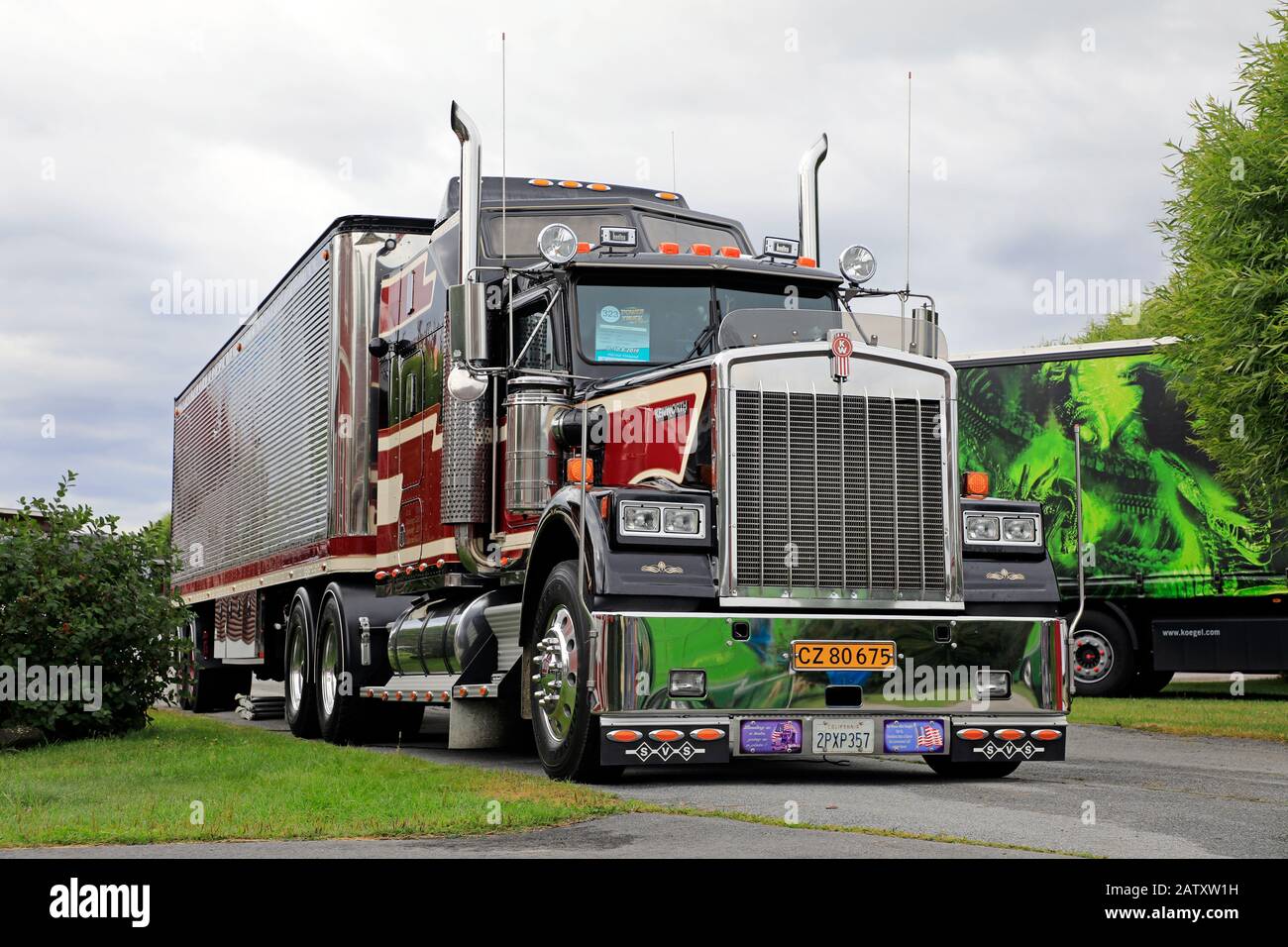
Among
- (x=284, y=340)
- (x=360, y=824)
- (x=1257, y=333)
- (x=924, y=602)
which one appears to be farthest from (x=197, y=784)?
(x=1257, y=333)

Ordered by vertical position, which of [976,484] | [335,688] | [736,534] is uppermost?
[976,484]

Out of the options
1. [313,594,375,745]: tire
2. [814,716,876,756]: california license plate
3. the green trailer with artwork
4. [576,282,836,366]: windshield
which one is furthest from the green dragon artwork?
[814,716,876,756]: california license plate

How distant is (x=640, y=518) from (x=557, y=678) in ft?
3.91

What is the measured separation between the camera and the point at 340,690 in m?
14.5

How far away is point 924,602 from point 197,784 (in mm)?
4517

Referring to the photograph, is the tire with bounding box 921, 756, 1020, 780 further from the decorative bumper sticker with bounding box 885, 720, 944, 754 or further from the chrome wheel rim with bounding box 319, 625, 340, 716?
the chrome wheel rim with bounding box 319, 625, 340, 716

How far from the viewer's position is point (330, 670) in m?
15.2

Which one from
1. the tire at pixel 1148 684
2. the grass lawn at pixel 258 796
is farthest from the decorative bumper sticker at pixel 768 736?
the tire at pixel 1148 684

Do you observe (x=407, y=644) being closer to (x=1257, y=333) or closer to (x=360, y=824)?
(x=360, y=824)

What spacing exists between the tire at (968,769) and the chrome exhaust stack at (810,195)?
480cm

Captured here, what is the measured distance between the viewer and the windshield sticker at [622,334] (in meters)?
11.3

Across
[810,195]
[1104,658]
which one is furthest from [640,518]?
[1104,658]

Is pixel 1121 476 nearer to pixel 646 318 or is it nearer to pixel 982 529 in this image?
pixel 982 529

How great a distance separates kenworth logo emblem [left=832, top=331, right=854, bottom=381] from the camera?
32.9ft
